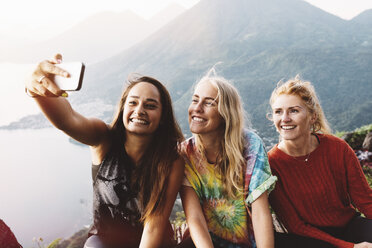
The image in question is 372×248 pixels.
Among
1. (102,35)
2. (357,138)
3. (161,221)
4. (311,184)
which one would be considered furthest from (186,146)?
(102,35)

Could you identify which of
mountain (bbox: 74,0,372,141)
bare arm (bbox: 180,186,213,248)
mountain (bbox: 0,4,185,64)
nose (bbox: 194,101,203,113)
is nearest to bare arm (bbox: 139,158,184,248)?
bare arm (bbox: 180,186,213,248)

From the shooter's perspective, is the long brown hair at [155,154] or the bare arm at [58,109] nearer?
the bare arm at [58,109]

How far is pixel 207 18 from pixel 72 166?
90051 mm

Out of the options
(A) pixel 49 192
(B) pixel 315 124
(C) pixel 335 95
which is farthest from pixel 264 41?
(B) pixel 315 124

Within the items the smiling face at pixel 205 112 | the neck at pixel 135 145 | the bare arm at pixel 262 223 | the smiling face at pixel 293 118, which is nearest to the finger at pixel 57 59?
the neck at pixel 135 145

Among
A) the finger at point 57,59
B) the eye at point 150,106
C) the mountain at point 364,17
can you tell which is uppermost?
the mountain at point 364,17

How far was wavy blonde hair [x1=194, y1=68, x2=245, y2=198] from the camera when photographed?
203 cm

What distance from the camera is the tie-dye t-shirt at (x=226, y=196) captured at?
196cm

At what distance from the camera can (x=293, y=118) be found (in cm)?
226

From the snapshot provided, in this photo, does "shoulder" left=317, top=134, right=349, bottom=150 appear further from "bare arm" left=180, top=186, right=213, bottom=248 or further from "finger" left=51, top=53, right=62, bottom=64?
"finger" left=51, top=53, right=62, bottom=64

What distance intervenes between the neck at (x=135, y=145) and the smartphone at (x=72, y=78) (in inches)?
37.1

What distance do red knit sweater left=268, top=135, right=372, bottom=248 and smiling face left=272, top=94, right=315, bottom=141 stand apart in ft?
0.66

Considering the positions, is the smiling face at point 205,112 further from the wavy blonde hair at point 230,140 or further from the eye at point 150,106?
the eye at point 150,106

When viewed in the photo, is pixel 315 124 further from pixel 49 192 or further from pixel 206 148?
pixel 49 192
